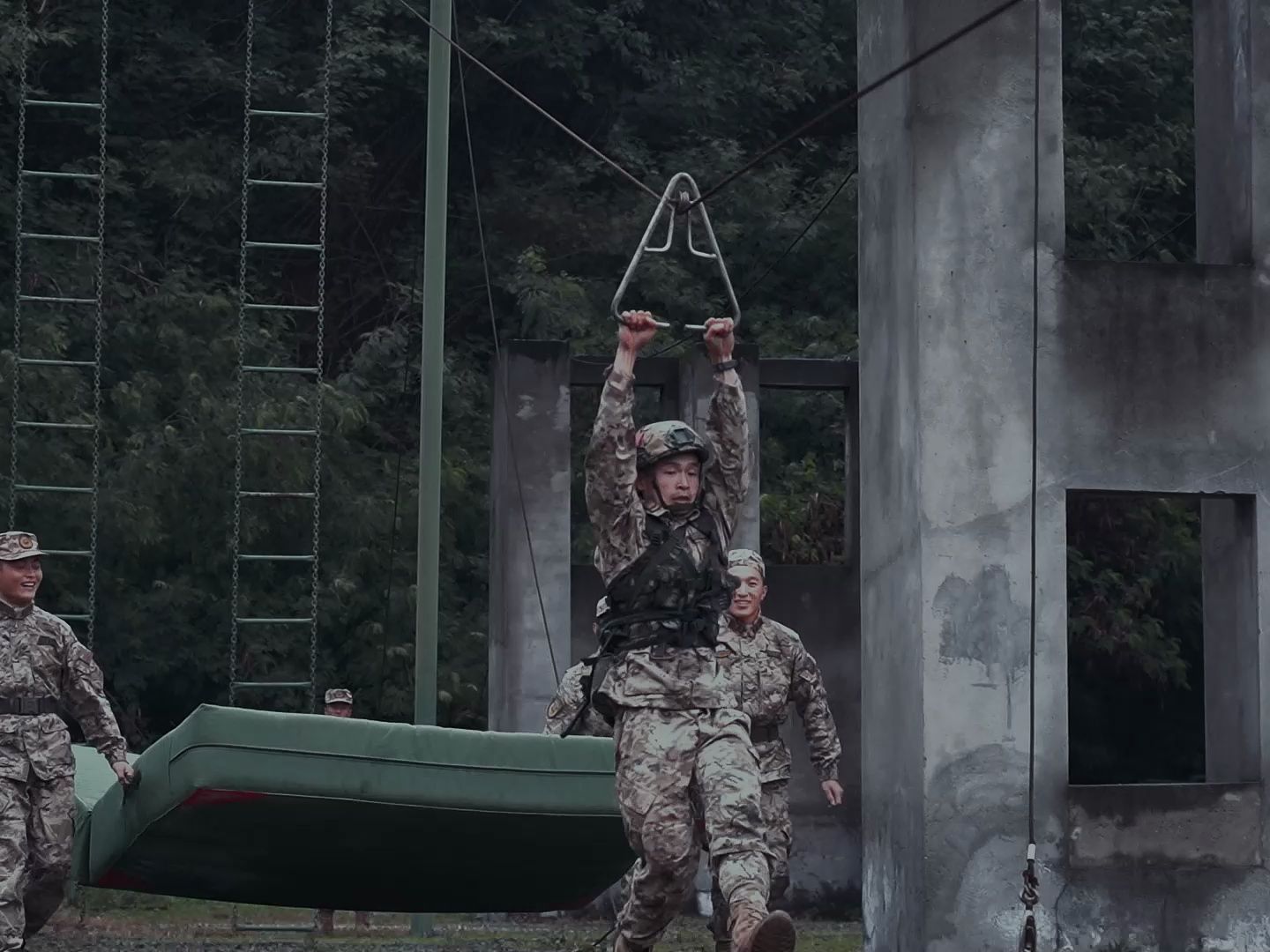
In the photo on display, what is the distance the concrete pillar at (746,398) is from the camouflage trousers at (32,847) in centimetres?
719

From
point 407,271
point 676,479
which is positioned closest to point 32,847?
point 676,479

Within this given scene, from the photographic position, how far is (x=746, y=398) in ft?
63.2

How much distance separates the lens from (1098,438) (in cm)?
1341

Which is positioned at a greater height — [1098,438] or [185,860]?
[1098,438]

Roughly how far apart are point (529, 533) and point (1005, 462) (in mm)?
5871

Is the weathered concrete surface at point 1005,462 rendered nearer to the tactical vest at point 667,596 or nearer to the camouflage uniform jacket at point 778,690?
the camouflage uniform jacket at point 778,690

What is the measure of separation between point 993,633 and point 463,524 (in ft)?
54.8

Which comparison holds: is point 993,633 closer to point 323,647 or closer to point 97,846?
point 97,846

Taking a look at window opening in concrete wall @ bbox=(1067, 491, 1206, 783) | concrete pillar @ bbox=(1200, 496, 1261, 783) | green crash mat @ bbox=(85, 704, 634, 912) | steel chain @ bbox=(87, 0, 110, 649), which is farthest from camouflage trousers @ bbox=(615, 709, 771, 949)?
window opening in concrete wall @ bbox=(1067, 491, 1206, 783)

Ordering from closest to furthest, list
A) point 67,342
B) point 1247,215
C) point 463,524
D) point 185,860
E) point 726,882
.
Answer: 1. point 726,882
2. point 185,860
3. point 1247,215
4. point 67,342
5. point 463,524

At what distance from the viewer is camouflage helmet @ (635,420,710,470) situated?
9.53 metres

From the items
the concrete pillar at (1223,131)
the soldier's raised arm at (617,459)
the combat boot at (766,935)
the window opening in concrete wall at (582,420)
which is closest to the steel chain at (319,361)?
the window opening in concrete wall at (582,420)

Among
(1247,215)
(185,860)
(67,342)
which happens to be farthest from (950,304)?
(67,342)

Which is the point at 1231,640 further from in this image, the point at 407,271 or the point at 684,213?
the point at 407,271
